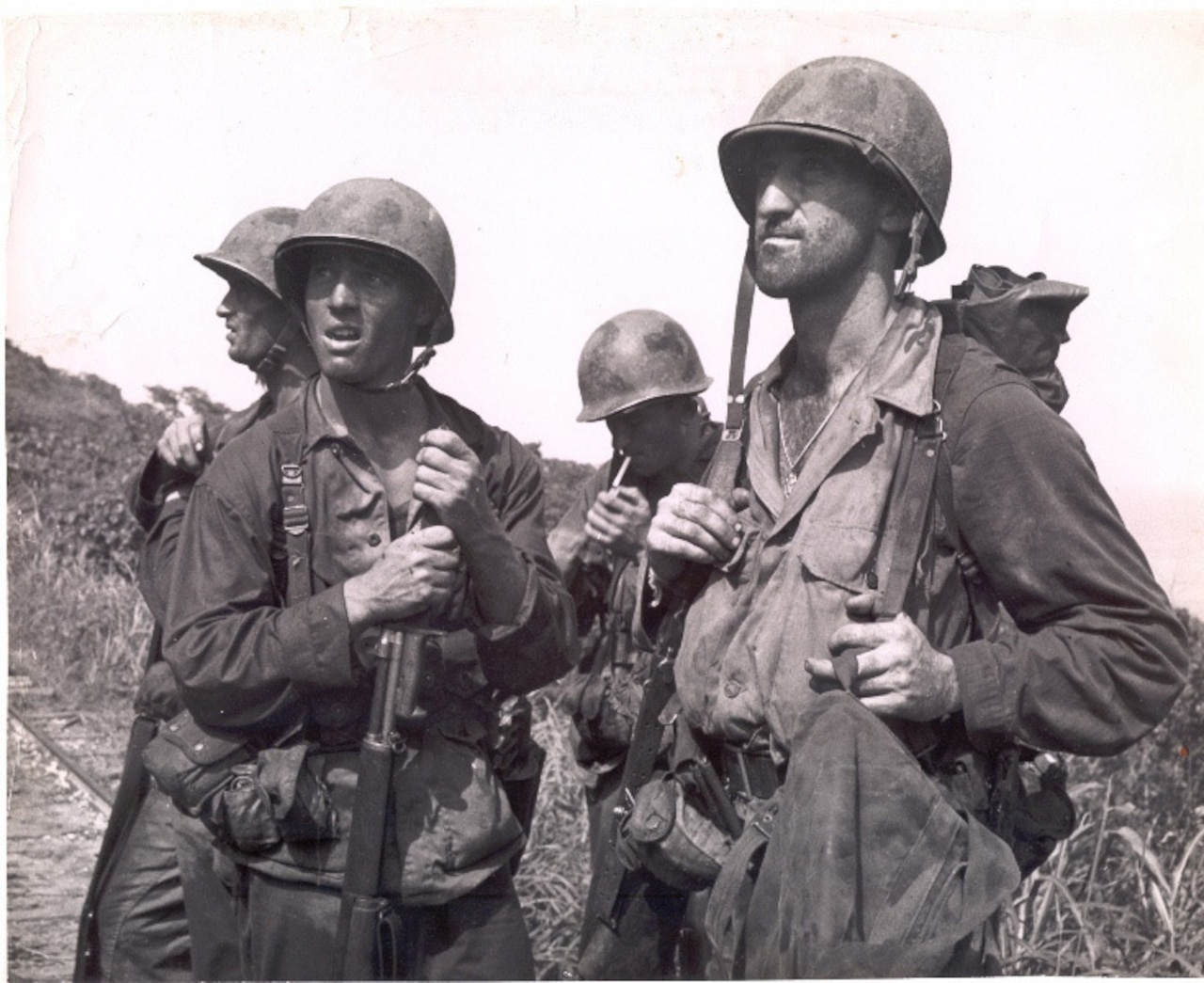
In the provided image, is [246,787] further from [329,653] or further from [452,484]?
[452,484]

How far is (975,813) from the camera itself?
324cm

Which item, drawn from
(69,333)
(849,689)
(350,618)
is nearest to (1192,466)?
(849,689)

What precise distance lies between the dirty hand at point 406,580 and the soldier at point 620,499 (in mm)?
1663

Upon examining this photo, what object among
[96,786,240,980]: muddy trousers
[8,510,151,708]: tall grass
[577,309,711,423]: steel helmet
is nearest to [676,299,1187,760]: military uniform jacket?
[577,309,711,423]: steel helmet

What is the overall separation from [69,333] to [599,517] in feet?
6.57

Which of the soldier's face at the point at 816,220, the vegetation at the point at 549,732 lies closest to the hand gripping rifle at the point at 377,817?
the soldier's face at the point at 816,220

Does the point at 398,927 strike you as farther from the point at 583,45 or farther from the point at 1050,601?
the point at 583,45

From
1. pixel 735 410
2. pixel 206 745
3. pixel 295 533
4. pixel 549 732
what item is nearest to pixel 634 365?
pixel 735 410

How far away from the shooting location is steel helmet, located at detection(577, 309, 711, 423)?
215 inches

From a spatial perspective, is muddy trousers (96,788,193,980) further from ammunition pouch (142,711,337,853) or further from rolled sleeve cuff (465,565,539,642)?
rolled sleeve cuff (465,565,539,642)

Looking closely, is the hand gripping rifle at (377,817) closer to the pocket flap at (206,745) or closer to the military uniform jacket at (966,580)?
the pocket flap at (206,745)

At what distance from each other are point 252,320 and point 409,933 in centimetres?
247

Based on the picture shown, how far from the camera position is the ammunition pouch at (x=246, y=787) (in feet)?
12.0

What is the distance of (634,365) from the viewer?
18.0ft
